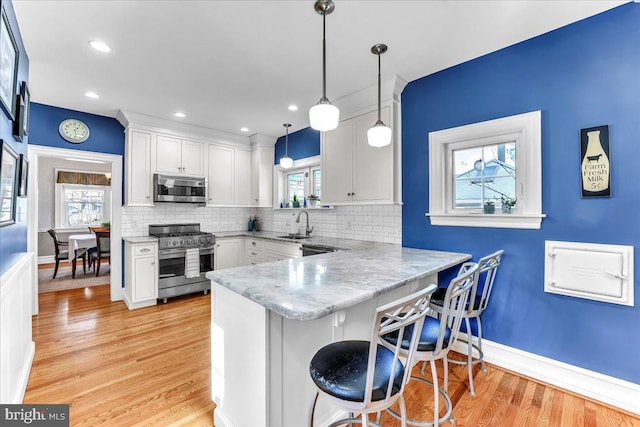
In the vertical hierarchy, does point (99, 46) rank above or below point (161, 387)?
above

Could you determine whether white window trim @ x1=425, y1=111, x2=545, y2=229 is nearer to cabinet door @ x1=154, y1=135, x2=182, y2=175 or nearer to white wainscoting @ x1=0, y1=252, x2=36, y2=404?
white wainscoting @ x1=0, y1=252, x2=36, y2=404

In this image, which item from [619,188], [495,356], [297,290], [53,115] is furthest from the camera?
[53,115]

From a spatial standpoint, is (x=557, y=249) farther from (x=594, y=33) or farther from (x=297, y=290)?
(x=297, y=290)

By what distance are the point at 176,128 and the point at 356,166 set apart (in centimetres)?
283

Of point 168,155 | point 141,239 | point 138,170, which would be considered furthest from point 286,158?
point 141,239

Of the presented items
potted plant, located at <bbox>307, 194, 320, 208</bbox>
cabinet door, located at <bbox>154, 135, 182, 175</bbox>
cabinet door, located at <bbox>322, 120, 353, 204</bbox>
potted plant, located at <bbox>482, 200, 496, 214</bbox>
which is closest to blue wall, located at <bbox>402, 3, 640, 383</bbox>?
potted plant, located at <bbox>482, 200, 496, 214</bbox>

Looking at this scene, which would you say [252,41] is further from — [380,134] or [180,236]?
[180,236]

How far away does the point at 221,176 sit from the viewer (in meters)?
4.82

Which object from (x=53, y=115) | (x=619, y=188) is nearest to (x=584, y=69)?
(x=619, y=188)

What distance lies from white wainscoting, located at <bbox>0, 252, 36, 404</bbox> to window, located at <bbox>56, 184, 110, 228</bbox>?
20.6 ft

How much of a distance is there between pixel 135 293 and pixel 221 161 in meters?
2.30

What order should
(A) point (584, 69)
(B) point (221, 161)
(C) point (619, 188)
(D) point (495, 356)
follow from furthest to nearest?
(B) point (221, 161) < (D) point (495, 356) < (A) point (584, 69) < (C) point (619, 188)

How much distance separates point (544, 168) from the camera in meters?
2.19

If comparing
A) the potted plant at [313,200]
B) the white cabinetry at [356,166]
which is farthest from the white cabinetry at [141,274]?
the white cabinetry at [356,166]
